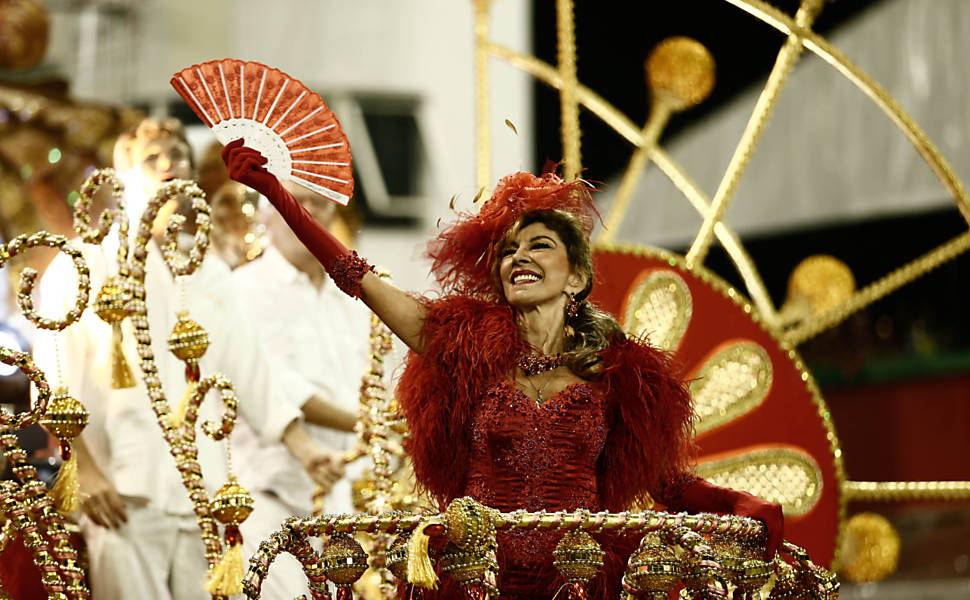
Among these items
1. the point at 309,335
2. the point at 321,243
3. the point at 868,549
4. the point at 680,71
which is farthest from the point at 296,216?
the point at 868,549

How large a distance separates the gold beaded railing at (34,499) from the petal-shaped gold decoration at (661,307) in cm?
184

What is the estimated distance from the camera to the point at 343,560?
2.23 m

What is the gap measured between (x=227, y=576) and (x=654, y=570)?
1071 mm

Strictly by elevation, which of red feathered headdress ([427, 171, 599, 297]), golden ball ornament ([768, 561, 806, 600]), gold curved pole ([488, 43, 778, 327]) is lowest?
golden ball ornament ([768, 561, 806, 600])

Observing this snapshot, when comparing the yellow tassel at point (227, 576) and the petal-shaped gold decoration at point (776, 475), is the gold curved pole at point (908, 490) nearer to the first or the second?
the petal-shaped gold decoration at point (776, 475)

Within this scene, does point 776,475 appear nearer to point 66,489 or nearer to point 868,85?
point 868,85

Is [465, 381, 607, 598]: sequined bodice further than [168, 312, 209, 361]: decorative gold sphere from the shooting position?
No

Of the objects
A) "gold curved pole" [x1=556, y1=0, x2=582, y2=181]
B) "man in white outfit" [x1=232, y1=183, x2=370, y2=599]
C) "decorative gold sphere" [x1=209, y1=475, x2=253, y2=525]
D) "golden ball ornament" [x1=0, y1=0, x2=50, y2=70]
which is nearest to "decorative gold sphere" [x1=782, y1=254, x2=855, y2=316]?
"gold curved pole" [x1=556, y1=0, x2=582, y2=181]

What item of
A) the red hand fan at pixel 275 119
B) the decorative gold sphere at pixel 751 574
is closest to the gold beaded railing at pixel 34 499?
the red hand fan at pixel 275 119

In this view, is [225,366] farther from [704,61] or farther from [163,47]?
[163,47]

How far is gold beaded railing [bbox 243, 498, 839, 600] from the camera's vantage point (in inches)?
84.0

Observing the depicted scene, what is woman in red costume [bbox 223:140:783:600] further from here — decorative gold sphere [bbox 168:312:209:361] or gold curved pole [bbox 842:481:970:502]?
gold curved pole [bbox 842:481:970:502]

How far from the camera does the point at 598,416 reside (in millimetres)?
2656

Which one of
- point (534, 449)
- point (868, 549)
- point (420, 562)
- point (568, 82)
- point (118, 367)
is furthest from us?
point (568, 82)
